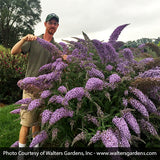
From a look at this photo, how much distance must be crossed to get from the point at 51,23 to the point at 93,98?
6.84 ft

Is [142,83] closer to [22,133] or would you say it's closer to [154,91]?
[154,91]

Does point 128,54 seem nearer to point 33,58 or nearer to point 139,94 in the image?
point 139,94

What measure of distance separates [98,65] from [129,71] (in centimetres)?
43

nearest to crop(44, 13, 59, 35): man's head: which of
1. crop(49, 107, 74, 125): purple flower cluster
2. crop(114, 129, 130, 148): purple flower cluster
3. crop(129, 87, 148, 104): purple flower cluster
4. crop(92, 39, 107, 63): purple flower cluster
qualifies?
crop(92, 39, 107, 63): purple flower cluster

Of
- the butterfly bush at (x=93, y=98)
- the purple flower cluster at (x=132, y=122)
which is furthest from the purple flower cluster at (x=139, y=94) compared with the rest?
the purple flower cluster at (x=132, y=122)

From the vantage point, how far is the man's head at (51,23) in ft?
10.5

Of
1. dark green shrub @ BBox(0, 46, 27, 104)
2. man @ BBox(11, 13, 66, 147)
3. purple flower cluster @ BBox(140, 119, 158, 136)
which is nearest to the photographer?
purple flower cluster @ BBox(140, 119, 158, 136)

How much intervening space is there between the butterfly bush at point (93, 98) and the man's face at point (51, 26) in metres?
1.30

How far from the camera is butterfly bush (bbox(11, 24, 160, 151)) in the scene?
5.34ft

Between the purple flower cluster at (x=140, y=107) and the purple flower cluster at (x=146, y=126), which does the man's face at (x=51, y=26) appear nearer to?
the purple flower cluster at (x=140, y=107)

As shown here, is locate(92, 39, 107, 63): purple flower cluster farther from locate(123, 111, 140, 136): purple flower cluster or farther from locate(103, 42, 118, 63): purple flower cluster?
locate(123, 111, 140, 136): purple flower cluster

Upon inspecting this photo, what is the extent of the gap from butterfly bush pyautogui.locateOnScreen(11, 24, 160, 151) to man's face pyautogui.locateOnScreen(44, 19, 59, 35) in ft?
4.28

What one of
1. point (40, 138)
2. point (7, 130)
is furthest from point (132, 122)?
point (7, 130)

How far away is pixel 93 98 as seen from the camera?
6.04 feet
